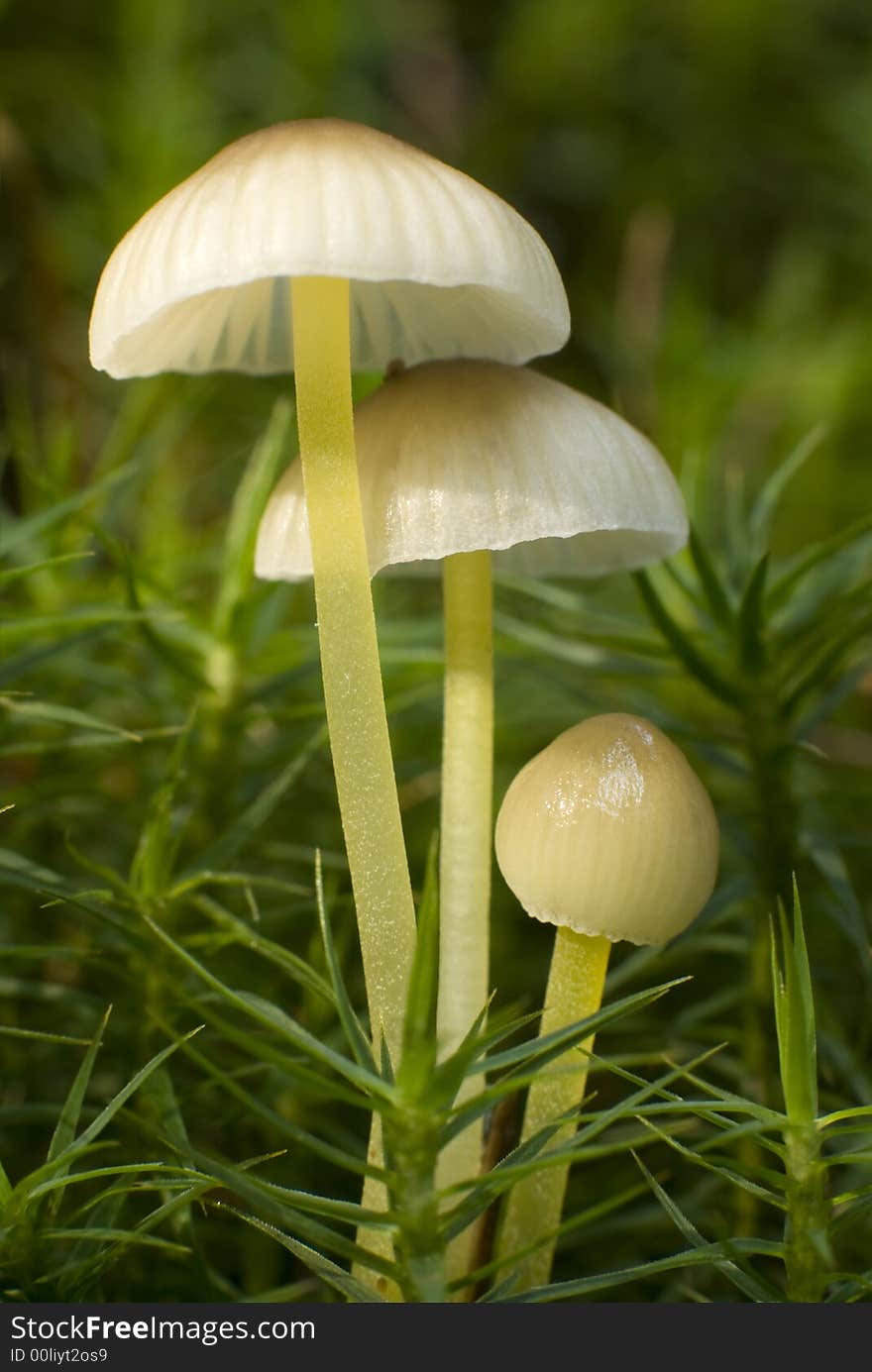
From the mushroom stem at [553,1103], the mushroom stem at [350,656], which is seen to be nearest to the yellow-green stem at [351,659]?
the mushroom stem at [350,656]

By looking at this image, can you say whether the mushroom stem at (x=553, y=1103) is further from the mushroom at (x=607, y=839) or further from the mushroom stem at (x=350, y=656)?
the mushroom stem at (x=350, y=656)

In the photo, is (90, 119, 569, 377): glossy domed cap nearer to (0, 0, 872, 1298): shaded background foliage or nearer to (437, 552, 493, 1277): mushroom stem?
(437, 552, 493, 1277): mushroom stem

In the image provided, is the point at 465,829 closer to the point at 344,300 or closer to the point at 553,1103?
the point at 553,1103

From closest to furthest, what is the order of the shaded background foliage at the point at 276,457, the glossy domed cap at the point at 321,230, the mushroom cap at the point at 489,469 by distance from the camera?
the glossy domed cap at the point at 321,230
the mushroom cap at the point at 489,469
the shaded background foliage at the point at 276,457

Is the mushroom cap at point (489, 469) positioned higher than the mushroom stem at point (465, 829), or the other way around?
the mushroom cap at point (489, 469)

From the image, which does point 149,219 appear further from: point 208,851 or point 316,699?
point 316,699

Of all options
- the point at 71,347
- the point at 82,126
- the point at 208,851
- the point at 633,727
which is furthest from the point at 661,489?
the point at 82,126
